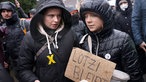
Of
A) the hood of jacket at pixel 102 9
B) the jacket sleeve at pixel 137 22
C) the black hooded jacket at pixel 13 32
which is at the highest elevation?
the hood of jacket at pixel 102 9

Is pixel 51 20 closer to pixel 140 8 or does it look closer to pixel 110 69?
pixel 110 69

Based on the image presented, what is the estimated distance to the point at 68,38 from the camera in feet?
9.16

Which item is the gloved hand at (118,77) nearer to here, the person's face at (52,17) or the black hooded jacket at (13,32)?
the person's face at (52,17)

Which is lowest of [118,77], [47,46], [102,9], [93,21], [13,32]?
[13,32]

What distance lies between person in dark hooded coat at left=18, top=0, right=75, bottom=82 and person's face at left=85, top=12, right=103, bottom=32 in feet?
0.98

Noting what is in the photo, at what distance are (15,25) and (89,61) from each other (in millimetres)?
2739

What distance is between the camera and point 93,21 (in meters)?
2.52

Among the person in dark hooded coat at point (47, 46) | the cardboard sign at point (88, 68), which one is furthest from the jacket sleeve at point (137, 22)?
the cardboard sign at point (88, 68)

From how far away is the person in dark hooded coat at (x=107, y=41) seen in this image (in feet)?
8.25

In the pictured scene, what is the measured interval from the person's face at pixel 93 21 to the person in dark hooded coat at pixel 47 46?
0.30 meters

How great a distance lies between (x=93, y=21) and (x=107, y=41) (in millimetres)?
231

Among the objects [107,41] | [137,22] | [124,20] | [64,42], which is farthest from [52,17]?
[124,20]

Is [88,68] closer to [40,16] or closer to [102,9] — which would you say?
[102,9]

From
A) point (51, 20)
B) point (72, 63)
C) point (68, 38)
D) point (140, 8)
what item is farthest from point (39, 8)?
point (140, 8)
